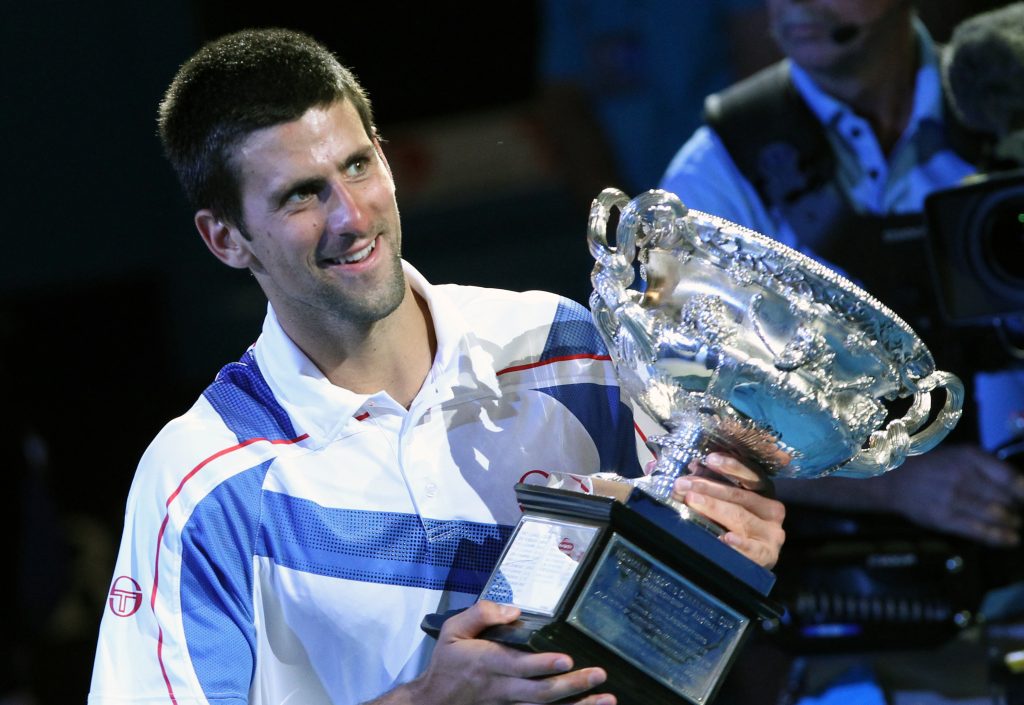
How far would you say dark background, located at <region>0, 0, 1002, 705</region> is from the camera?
10.1ft

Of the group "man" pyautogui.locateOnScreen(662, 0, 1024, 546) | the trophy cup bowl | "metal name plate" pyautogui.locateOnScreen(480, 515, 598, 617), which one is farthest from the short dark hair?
"man" pyautogui.locateOnScreen(662, 0, 1024, 546)

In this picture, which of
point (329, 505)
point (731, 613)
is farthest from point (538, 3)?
point (731, 613)

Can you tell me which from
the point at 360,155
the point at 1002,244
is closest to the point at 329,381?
the point at 360,155

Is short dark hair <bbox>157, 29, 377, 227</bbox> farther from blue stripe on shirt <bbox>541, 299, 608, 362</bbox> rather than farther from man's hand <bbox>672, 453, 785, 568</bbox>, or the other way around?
man's hand <bbox>672, 453, 785, 568</bbox>

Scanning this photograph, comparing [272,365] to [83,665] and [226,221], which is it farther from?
[83,665]

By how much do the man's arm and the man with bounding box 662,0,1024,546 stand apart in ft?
3.73

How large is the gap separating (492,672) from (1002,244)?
1.23m

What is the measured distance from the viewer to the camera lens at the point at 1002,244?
83.4 inches

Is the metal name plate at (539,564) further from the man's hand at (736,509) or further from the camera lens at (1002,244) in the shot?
the camera lens at (1002,244)

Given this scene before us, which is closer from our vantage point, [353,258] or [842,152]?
[353,258]

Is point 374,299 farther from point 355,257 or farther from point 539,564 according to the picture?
point 539,564

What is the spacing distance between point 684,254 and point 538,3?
5.93 ft

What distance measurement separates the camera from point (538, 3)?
310 cm

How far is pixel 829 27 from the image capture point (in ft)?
8.00
